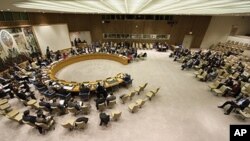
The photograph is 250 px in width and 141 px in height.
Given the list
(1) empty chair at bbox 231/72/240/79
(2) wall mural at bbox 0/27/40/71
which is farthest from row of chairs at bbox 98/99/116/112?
(1) empty chair at bbox 231/72/240/79

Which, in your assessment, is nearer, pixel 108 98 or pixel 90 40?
pixel 108 98

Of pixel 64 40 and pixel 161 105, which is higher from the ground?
pixel 64 40

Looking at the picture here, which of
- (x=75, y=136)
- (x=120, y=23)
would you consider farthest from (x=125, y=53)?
(x=75, y=136)

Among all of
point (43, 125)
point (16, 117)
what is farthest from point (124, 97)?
point (16, 117)

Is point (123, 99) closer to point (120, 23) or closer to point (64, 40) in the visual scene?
point (64, 40)

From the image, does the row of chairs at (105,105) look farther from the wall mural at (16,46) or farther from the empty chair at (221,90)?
the wall mural at (16,46)

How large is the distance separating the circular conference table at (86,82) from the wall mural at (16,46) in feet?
10.6

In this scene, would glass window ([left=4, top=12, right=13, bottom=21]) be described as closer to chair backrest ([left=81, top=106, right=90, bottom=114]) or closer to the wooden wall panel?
the wooden wall panel

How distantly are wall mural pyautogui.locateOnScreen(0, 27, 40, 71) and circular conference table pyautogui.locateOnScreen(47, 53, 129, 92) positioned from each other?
10.6 feet

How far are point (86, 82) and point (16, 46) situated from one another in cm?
791

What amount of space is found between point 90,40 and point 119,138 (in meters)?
17.8

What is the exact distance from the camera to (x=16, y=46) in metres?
12.6

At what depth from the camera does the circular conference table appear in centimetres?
923

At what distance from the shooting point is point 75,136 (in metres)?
6.36
